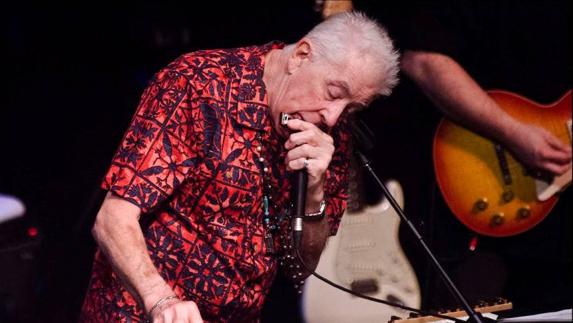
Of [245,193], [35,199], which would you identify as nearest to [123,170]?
[245,193]

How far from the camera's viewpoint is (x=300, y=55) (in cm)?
194

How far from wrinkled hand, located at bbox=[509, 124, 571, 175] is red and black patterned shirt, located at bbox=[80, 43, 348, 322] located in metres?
1.69

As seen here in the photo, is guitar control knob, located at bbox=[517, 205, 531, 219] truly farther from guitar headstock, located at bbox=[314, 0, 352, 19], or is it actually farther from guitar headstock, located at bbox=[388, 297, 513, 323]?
guitar headstock, located at bbox=[388, 297, 513, 323]

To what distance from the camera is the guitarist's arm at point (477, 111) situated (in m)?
3.09

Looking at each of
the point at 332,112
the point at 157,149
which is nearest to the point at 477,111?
the point at 332,112

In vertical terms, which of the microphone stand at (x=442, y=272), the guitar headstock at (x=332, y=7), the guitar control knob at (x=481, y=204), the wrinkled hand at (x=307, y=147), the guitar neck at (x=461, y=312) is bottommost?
the guitar control knob at (x=481, y=204)

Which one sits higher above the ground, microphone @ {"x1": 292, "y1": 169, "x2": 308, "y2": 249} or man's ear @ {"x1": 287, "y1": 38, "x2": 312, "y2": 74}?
man's ear @ {"x1": 287, "y1": 38, "x2": 312, "y2": 74}

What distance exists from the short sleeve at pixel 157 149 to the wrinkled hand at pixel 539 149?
1.93 m

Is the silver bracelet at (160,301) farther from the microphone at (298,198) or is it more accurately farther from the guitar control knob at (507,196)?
the guitar control knob at (507,196)

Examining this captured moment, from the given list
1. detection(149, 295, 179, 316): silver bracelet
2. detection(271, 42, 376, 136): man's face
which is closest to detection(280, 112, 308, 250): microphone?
detection(271, 42, 376, 136): man's face

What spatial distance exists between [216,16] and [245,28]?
13 cm

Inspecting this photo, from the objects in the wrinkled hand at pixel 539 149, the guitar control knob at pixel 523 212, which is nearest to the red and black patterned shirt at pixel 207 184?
the wrinkled hand at pixel 539 149

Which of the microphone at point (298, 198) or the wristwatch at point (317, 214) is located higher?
the microphone at point (298, 198)

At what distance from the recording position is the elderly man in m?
1.78
